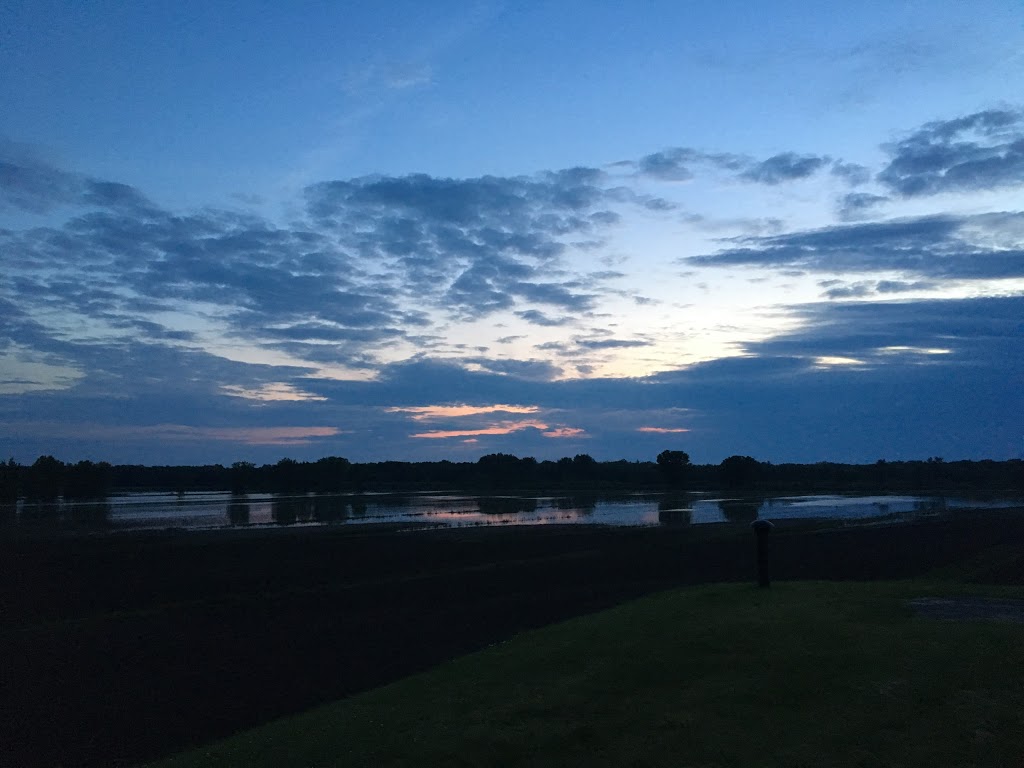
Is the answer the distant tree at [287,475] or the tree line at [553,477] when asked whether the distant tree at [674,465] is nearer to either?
the tree line at [553,477]

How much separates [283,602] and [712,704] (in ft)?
67.0

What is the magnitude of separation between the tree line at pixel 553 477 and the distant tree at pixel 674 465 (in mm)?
203

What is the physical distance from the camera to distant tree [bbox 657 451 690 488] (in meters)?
158

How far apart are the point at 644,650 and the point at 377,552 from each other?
31.6m

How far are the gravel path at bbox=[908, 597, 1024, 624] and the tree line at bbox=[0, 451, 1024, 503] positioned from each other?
123 m

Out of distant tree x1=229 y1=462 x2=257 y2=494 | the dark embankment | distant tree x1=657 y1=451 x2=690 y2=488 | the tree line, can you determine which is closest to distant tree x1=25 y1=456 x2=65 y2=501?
the tree line

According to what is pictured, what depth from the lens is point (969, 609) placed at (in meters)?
12.2

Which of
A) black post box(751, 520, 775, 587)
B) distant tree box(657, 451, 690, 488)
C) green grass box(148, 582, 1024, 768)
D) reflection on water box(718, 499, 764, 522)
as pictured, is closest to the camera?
green grass box(148, 582, 1024, 768)

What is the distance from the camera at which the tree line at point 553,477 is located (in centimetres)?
14212

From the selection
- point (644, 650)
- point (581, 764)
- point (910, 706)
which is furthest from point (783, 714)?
point (644, 650)

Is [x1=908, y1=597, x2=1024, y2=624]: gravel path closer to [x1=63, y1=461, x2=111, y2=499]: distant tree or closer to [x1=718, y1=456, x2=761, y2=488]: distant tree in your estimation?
[x1=718, y1=456, x2=761, y2=488]: distant tree

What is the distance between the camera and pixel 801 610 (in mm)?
12672

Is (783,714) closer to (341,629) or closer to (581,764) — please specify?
(581,764)

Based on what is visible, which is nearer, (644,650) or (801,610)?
(644,650)
